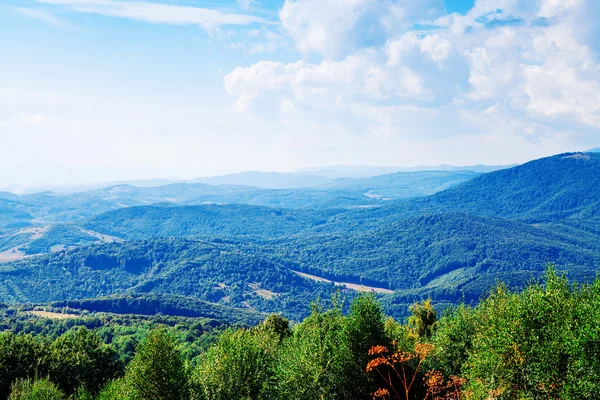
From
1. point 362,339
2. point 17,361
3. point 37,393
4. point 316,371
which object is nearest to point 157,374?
point 316,371

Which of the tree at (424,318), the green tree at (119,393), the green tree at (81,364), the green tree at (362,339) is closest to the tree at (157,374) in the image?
the green tree at (119,393)

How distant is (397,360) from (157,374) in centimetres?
2217

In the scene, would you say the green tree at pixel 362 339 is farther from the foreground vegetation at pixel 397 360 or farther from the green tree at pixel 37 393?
the green tree at pixel 37 393

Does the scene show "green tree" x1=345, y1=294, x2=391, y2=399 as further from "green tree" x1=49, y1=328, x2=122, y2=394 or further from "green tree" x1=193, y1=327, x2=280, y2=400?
"green tree" x1=49, y1=328, x2=122, y2=394

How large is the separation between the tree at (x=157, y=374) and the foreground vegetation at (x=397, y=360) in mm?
93

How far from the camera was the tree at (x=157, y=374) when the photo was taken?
39.8 meters

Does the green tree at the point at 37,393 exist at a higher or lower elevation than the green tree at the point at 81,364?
higher

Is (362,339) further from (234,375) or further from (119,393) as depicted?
(119,393)

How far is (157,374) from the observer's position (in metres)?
40.5

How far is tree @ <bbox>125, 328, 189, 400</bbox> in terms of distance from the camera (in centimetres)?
3981

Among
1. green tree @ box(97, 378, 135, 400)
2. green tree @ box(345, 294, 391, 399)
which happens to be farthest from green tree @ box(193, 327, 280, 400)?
green tree @ box(345, 294, 391, 399)

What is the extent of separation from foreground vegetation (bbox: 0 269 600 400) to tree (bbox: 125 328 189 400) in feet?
0.30

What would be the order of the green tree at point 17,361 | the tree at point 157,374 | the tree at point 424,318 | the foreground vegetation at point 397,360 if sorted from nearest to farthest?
the foreground vegetation at point 397,360, the tree at point 157,374, the green tree at point 17,361, the tree at point 424,318

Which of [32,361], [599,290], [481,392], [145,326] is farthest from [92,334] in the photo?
[145,326]
